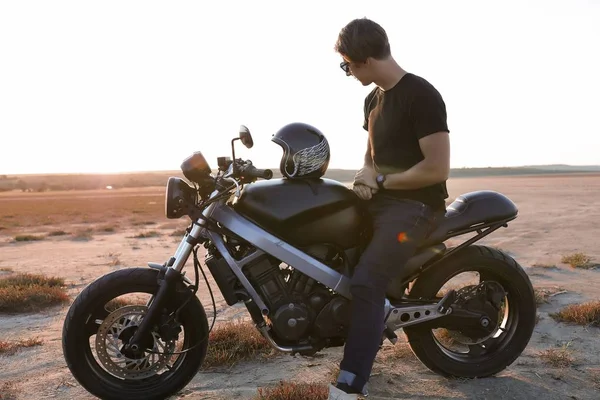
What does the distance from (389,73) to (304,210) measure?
1130 mm

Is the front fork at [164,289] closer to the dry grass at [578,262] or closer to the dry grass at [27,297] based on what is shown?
the dry grass at [27,297]

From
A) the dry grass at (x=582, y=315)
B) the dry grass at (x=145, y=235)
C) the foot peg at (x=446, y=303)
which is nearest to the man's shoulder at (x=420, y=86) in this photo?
the foot peg at (x=446, y=303)

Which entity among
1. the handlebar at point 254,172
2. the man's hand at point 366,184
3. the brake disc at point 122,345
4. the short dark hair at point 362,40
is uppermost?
the short dark hair at point 362,40

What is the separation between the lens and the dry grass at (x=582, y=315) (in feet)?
17.7

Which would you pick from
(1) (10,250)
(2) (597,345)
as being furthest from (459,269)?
(1) (10,250)

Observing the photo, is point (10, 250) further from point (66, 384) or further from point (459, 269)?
point (459, 269)

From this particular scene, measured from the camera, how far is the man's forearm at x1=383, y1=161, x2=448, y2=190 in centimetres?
354

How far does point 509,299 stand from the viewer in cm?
437

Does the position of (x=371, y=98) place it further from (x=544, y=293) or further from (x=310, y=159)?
(x=544, y=293)

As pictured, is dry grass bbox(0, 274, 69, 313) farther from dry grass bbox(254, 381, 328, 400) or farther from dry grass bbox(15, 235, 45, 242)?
dry grass bbox(15, 235, 45, 242)

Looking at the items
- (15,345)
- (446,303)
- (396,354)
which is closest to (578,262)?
(396,354)

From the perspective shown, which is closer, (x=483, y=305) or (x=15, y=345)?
(x=483, y=305)

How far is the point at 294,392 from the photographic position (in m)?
3.69

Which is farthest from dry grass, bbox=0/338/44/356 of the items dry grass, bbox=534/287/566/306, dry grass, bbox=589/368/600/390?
dry grass, bbox=534/287/566/306
